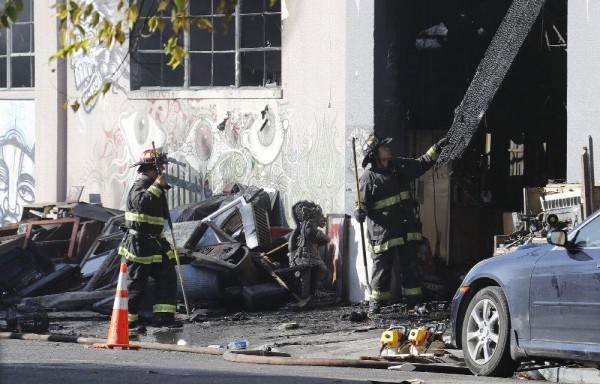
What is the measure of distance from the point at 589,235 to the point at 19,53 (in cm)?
1483

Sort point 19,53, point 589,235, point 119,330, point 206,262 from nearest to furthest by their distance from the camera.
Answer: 1. point 589,235
2. point 119,330
3. point 206,262
4. point 19,53

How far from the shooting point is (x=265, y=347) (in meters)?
13.0

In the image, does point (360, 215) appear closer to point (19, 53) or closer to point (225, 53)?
point (225, 53)

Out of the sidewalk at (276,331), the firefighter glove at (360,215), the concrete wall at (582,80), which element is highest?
the concrete wall at (582,80)

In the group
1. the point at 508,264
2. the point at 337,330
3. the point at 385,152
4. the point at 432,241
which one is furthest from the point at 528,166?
the point at 508,264

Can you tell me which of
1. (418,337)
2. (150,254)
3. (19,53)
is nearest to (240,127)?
(150,254)

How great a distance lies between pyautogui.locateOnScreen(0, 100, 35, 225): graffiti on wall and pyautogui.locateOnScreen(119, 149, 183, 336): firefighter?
721 centimetres

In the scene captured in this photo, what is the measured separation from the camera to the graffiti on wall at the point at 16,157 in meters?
22.0

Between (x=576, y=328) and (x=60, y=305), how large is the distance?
28.9ft

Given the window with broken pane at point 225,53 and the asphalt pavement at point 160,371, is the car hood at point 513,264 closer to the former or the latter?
the asphalt pavement at point 160,371

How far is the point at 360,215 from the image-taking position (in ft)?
51.6

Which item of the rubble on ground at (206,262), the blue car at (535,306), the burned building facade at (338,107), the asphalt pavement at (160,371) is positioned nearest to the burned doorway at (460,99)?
the burned building facade at (338,107)

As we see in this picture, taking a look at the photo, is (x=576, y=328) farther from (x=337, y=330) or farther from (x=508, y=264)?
(x=337, y=330)

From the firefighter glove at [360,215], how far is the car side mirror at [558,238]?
19.9 feet
